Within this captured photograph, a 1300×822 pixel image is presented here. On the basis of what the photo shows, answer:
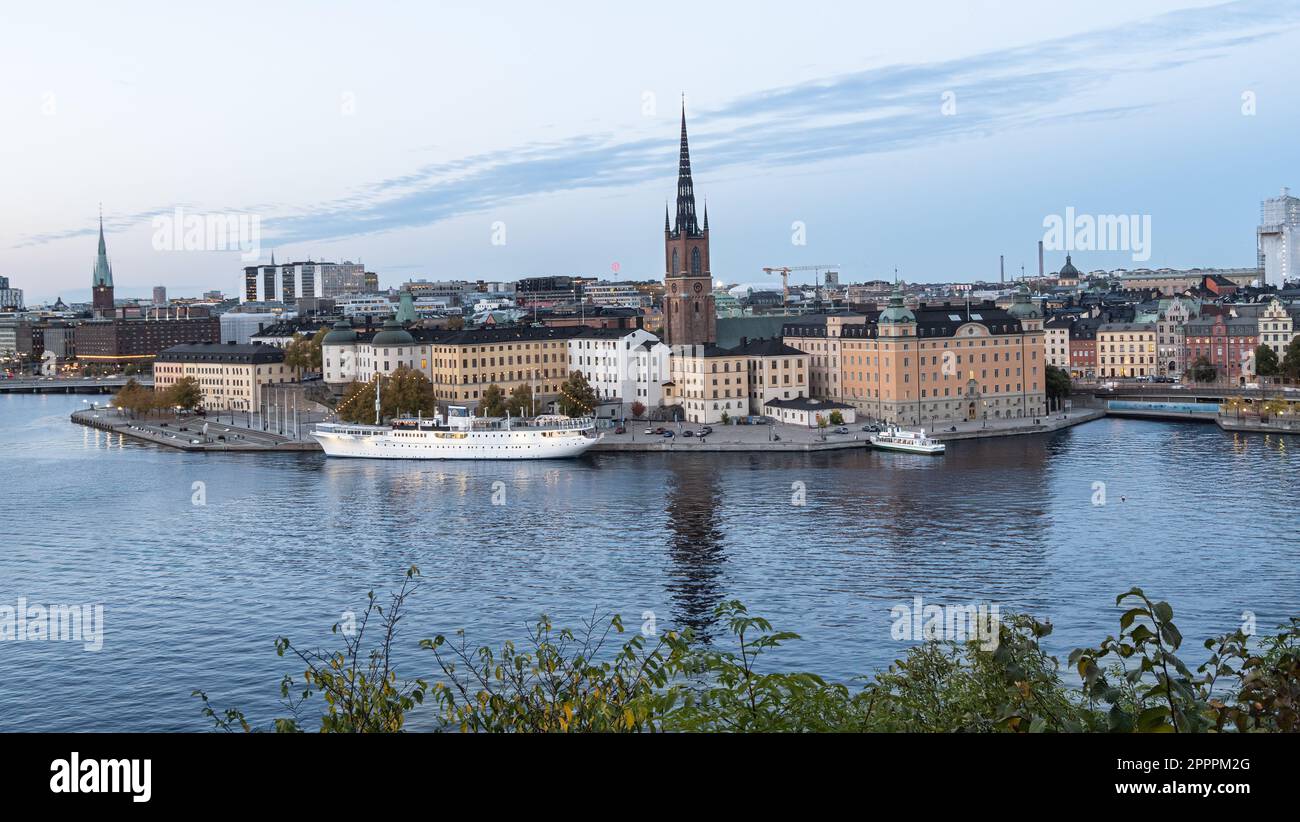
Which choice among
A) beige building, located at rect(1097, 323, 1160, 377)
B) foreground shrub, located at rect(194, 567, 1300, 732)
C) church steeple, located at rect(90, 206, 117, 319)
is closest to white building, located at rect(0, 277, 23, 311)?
church steeple, located at rect(90, 206, 117, 319)

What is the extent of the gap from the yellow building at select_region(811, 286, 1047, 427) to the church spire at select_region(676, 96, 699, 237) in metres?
5.50

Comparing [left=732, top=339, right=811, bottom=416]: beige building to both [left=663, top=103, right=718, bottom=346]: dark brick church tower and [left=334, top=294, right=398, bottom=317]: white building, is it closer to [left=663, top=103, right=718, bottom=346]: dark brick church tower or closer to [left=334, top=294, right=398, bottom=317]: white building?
[left=663, top=103, right=718, bottom=346]: dark brick church tower

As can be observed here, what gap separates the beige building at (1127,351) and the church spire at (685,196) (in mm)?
14743

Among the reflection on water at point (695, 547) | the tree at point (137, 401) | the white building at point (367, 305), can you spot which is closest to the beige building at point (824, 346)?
the reflection on water at point (695, 547)

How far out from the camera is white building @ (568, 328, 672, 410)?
36375mm

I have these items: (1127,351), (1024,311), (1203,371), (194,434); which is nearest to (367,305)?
(194,434)

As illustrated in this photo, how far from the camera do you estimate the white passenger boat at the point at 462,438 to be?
29906 mm

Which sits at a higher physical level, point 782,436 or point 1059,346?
point 1059,346

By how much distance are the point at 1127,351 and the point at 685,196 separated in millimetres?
15553

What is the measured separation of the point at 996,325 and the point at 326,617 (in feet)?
80.0

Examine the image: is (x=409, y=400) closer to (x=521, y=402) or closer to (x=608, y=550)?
(x=521, y=402)

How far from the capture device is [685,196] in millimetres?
38312

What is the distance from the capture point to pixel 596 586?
50.0ft
